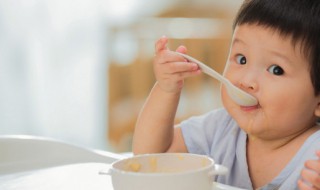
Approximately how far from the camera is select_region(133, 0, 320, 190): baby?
76cm

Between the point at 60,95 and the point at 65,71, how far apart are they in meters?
0.12

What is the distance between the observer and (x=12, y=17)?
225 centimetres

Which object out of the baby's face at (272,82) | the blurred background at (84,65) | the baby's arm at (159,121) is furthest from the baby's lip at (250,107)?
the blurred background at (84,65)

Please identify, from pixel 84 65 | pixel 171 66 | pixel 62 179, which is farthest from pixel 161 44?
pixel 84 65

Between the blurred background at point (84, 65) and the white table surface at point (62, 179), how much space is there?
1552mm

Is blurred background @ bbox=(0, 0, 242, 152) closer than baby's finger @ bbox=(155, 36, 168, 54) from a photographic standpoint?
No

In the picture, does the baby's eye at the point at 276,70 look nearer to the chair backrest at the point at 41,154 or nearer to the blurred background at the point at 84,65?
the chair backrest at the point at 41,154

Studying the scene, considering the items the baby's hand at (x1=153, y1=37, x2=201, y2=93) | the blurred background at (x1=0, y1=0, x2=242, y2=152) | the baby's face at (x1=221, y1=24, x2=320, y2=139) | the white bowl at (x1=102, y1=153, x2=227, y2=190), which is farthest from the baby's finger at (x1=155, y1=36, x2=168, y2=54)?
the blurred background at (x1=0, y1=0, x2=242, y2=152)

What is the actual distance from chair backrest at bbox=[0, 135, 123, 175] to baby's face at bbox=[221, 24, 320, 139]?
0.24m

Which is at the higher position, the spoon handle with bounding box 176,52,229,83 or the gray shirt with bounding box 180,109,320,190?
the spoon handle with bounding box 176,52,229,83

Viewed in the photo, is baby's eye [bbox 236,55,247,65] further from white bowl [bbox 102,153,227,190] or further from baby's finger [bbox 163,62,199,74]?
white bowl [bbox 102,153,227,190]

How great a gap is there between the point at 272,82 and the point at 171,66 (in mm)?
155

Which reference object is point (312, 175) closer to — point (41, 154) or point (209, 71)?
point (209, 71)

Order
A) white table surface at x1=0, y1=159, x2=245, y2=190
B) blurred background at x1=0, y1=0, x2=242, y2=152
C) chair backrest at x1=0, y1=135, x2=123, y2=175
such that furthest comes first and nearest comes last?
blurred background at x1=0, y1=0, x2=242, y2=152
chair backrest at x1=0, y1=135, x2=123, y2=175
white table surface at x1=0, y1=159, x2=245, y2=190
